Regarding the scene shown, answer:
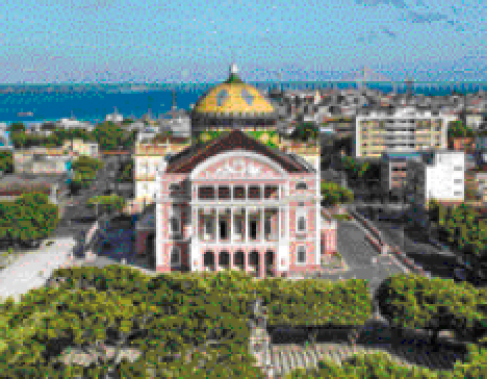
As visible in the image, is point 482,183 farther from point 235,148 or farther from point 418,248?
point 235,148

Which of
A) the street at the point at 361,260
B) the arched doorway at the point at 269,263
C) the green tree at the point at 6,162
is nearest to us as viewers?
the street at the point at 361,260

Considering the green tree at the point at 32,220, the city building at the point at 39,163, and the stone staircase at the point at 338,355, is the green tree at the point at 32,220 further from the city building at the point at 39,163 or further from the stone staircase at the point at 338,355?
the city building at the point at 39,163

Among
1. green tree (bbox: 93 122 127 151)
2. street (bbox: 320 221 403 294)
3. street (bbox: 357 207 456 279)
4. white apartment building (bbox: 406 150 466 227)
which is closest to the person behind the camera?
street (bbox: 320 221 403 294)

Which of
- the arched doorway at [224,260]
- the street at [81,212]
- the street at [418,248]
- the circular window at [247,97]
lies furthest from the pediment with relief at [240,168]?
the street at [81,212]

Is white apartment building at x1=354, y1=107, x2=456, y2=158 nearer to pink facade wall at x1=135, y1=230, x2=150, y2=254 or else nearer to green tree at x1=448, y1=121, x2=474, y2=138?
green tree at x1=448, y1=121, x2=474, y2=138

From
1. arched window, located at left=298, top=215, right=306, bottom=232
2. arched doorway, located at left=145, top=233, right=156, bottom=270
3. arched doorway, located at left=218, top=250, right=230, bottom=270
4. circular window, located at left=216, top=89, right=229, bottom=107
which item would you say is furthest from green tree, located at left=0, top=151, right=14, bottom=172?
arched window, located at left=298, top=215, right=306, bottom=232

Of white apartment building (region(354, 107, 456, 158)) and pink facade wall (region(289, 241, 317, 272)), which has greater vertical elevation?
white apartment building (region(354, 107, 456, 158))

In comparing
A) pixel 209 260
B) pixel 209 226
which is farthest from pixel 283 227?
pixel 209 260
